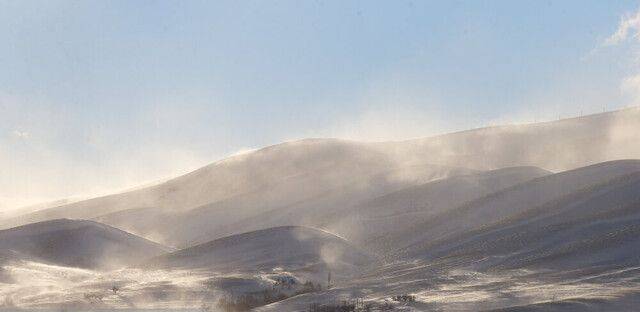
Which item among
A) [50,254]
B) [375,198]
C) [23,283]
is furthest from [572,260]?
[375,198]

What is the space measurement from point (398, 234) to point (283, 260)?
9.07 m

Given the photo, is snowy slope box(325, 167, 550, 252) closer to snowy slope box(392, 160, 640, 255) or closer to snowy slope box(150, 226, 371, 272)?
snowy slope box(392, 160, 640, 255)

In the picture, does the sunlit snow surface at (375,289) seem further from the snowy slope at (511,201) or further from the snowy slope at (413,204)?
the snowy slope at (413,204)

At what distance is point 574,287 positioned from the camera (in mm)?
22484

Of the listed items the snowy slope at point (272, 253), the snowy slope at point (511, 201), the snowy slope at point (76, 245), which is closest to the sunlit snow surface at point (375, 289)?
the snowy slope at point (272, 253)

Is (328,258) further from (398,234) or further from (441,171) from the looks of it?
(441,171)

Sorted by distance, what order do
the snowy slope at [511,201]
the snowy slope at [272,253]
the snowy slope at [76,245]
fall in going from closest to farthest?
1. the snowy slope at [272,253]
2. the snowy slope at [511,201]
3. the snowy slope at [76,245]

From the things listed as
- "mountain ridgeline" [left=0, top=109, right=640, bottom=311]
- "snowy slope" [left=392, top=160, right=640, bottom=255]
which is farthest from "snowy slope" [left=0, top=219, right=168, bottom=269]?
"snowy slope" [left=392, top=160, right=640, bottom=255]

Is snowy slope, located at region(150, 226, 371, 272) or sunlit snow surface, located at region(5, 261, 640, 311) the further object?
snowy slope, located at region(150, 226, 371, 272)

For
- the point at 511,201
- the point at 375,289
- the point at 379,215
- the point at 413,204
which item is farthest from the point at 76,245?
the point at 375,289

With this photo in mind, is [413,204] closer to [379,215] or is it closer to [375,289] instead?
[379,215]

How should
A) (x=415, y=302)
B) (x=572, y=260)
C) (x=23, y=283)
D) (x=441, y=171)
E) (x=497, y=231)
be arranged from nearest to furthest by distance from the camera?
(x=415, y=302)
(x=572, y=260)
(x=23, y=283)
(x=497, y=231)
(x=441, y=171)

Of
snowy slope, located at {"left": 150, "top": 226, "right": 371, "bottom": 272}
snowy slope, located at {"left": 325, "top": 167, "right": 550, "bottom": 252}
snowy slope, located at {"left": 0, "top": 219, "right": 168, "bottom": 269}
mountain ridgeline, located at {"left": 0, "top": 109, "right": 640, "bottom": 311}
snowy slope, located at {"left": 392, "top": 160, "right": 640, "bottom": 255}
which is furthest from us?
snowy slope, located at {"left": 325, "top": 167, "right": 550, "bottom": 252}

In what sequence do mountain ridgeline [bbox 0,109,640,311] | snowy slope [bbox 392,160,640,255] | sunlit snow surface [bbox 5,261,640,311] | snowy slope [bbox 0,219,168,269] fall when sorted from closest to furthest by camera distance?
1. sunlit snow surface [bbox 5,261,640,311]
2. mountain ridgeline [bbox 0,109,640,311]
3. snowy slope [bbox 392,160,640,255]
4. snowy slope [bbox 0,219,168,269]
